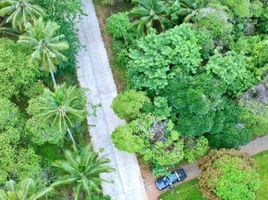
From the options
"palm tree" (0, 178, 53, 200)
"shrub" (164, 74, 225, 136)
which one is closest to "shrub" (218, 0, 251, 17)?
"shrub" (164, 74, 225, 136)

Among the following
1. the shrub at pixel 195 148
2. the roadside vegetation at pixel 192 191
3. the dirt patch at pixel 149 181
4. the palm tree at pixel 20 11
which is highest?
the palm tree at pixel 20 11

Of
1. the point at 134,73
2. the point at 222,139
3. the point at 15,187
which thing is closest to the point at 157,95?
the point at 134,73

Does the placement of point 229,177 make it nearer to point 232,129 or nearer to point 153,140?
point 232,129

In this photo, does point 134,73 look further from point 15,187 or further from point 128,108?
point 15,187

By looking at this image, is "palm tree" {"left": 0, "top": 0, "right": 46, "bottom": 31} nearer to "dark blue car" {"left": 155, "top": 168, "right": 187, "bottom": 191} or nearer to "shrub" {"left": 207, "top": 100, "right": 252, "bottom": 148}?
"dark blue car" {"left": 155, "top": 168, "right": 187, "bottom": 191}

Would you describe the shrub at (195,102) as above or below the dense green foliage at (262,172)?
above

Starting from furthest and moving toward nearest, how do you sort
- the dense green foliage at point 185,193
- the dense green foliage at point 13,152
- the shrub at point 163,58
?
the dense green foliage at point 185,193
the shrub at point 163,58
the dense green foliage at point 13,152

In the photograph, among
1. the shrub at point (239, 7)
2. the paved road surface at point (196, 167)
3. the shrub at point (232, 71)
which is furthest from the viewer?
the shrub at point (239, 7)

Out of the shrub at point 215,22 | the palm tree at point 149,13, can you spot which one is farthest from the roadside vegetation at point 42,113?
the shrub at point 215,22

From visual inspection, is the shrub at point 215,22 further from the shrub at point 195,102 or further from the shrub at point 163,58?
the shrub at point 195,102
